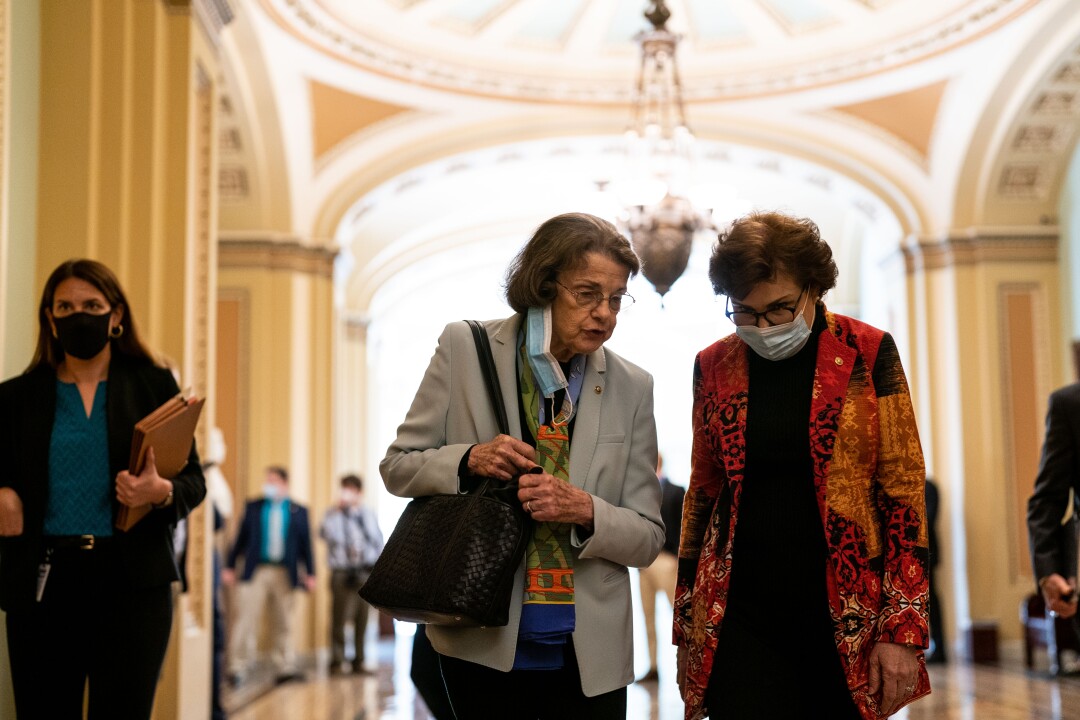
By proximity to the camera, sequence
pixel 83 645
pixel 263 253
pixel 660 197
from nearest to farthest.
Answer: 1. pixel 83 645
2. pixel 660 197
3. pixel 263 253

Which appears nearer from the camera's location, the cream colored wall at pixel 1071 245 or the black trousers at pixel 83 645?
the black trousers at pixel 83 645

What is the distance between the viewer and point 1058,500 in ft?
12.1

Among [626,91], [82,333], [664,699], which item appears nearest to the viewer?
[82,333]

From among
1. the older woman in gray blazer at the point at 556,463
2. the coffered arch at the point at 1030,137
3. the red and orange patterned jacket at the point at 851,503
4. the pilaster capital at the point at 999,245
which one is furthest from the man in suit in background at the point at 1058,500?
the pilaster capital at the point at 999,245

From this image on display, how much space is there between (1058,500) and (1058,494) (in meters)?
0.02

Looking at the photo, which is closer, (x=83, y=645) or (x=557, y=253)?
(x=557, y=253)

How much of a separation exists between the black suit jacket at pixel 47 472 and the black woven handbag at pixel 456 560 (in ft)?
3.36

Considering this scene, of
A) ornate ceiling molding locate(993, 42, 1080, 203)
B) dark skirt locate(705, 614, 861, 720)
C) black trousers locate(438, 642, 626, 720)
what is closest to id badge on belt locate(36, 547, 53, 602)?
black trousers locate(438, 642, 626, 720)

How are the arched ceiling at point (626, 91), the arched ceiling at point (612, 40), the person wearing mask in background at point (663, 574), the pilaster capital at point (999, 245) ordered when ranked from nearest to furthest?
the person wearing mask in background at point (663, 574)
the arched ceiling at point (626, 91)
the arched ceiling at point (612, 40)
the pilaster capital at point (999, 245)

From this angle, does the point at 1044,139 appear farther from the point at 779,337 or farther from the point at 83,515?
the point at 83,515

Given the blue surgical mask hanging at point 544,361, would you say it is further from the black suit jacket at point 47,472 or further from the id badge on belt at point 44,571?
the id badge on belt at point 44,571

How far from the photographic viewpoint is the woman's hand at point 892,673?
239 centimetres

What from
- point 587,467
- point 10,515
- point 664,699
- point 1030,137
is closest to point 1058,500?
point 587,467

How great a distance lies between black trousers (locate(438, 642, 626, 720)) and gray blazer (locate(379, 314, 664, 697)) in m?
0.05
